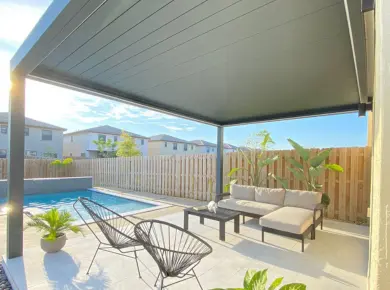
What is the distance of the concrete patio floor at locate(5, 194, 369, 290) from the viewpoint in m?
2.97

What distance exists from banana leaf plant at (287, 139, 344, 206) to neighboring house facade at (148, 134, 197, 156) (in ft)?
79.1

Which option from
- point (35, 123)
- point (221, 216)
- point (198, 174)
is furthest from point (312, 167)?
point (35, 123)

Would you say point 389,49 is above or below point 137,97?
below

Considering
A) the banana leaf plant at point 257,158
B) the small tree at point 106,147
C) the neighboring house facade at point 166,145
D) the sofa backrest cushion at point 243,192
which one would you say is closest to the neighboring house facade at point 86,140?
the small tree at point 106,147

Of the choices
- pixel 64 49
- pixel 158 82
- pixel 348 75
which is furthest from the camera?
pixel 158 82

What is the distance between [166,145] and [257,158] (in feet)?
76.6

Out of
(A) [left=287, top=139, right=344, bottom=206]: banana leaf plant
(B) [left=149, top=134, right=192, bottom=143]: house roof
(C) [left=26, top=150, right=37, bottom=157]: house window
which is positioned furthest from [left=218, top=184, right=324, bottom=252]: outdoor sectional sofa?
(B) [left=149, top=134, right=192, bottom=143]: house roof

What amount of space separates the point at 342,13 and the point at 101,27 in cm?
237

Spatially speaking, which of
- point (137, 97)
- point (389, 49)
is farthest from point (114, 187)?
point (389, 49)

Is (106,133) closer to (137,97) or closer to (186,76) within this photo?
(137,97)

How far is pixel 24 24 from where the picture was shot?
9.50 ft

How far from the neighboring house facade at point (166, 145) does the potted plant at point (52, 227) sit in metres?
26.0

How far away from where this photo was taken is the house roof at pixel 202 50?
2.18m

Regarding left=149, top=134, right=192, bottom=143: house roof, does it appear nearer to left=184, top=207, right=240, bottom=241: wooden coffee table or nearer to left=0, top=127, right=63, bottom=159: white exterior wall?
left=0, top=127, right=63, bottom=159: white exterior wall
